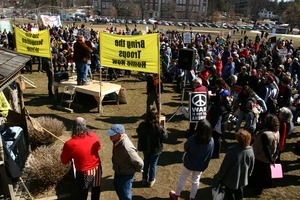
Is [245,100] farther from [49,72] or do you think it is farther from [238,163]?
[49,72]

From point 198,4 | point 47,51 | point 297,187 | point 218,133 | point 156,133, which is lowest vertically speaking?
point 297,187

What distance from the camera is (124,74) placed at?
18.2 m

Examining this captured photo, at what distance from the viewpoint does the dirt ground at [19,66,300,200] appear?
6789 mm

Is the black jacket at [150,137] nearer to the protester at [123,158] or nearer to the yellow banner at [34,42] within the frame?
the protester at [123,158]

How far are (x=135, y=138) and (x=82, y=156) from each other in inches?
176

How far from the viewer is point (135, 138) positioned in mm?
9500

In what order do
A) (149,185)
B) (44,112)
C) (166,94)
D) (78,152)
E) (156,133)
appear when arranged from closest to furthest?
1. (78,152)
2. (156,133)
3. (149,185)
4. (44,112)
5. (166,94)

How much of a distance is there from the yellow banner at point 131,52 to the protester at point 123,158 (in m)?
4.80

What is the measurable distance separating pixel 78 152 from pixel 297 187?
524 cm

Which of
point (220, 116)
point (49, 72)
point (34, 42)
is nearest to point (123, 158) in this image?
point (220, 116)

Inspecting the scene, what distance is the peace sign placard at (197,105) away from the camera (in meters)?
8.47

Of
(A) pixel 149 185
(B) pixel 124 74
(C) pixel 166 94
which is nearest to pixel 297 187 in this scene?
(A) pixel 149 185

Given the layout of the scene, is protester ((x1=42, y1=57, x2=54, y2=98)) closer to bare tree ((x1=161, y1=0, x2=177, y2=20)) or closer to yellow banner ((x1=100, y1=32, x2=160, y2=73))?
yellow banner ((x1=100, y1=32, x2=160, y2=73))

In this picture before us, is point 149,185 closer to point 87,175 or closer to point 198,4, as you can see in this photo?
point 87,175
